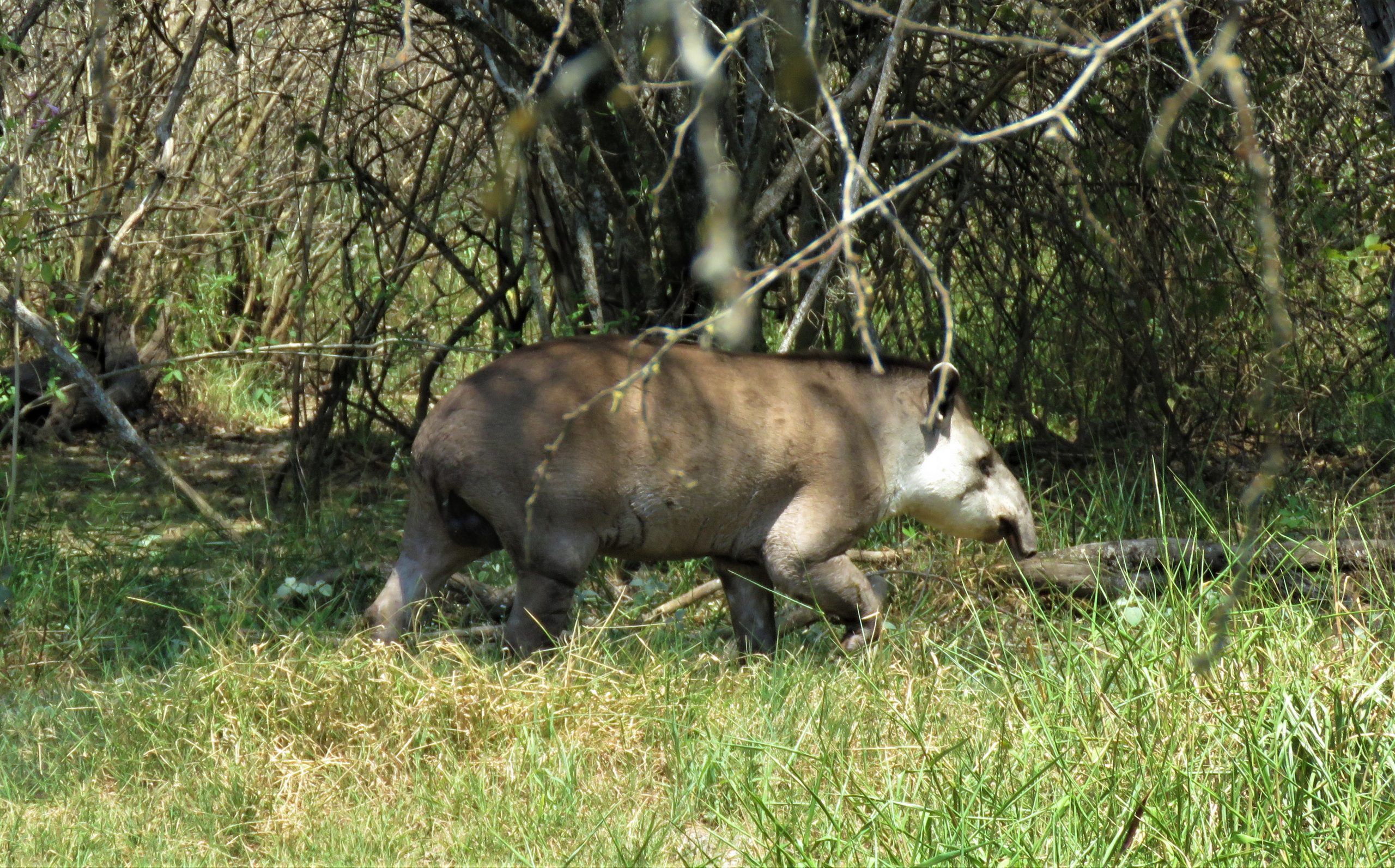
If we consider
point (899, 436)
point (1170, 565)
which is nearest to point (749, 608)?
point (899, 436)

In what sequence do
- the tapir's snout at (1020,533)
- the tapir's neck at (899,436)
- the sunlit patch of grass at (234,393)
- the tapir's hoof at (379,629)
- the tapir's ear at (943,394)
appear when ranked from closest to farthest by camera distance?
the tapir's hoof at (379,629) → the tapir's ear at (943,394) → the tapir's neck at (899,436) → the tapir's snout at (1020,533) → the sunlit patch of grass at (234,393)

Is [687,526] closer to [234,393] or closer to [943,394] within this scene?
[943,394]

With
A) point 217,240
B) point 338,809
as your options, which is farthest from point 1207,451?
point 217,240

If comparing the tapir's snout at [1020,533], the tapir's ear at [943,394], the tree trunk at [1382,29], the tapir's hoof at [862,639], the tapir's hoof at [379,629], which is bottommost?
the tapir's hoof at [862,639]

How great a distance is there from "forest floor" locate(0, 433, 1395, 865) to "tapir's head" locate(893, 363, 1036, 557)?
0.92 feet

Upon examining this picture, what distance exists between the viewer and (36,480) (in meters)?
7.62

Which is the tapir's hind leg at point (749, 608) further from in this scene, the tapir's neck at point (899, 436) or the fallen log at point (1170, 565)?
the fallen log at point (1170, 565)

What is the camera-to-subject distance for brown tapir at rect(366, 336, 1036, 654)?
489 cm

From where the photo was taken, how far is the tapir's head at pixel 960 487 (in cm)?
563

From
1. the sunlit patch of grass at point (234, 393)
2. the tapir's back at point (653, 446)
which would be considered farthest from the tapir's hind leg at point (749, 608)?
the sunlit patch of grass at point (234, 393)

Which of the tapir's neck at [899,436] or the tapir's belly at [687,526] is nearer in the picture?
the tapir's belly at [687,526]

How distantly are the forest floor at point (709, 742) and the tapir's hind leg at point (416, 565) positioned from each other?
0.23m

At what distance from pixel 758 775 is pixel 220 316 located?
27.1 ft

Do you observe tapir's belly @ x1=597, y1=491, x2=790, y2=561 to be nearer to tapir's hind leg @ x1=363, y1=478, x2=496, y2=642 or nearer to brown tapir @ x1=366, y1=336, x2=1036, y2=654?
brown tapir @ x1=366, y1=336, x2=1036, y2=654
